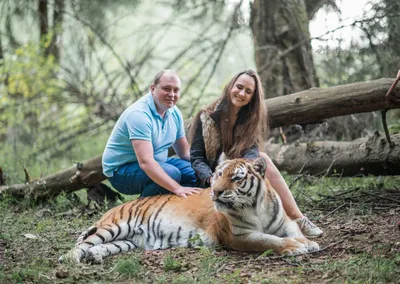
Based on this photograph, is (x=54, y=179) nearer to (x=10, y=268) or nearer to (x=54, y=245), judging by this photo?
(x=54, y=245)

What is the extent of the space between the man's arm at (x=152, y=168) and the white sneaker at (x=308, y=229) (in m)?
0.95

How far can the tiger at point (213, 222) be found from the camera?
4145 millimetres

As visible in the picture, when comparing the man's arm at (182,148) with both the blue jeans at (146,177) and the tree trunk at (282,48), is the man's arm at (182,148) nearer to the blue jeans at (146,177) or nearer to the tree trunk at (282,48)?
the blue jeans at (146,177)

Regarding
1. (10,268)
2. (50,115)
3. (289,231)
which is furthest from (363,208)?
(50,115)

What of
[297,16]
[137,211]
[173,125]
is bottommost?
[137,211]

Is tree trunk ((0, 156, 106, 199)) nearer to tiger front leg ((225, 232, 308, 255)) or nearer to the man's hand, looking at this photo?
the man's hand

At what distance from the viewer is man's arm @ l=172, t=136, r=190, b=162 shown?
18.1 ft

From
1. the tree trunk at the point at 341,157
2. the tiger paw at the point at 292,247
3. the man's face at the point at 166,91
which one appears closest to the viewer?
the tiger paw at the point at 292,247

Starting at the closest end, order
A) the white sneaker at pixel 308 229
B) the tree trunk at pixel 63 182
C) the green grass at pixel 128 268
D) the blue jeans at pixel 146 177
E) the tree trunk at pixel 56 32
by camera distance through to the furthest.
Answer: the green grass at pixel 128 268 → the white sneaker at pixel 308 229 → the blue jeans at pixel 146 177 → the tree trunk at pixel 63 182 → the tree trunk at pixel 56 32

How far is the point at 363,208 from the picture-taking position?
17.3 feet

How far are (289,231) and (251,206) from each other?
1.28 feet

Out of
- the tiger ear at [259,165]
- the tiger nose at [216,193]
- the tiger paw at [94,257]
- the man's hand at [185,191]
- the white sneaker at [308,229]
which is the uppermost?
the tiger ear at [259,165]

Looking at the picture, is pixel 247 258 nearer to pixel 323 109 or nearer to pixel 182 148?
pixel 182 148

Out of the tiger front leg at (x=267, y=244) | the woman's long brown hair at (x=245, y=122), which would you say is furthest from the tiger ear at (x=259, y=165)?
the woman's long brown hair at (x=245, y=122)
